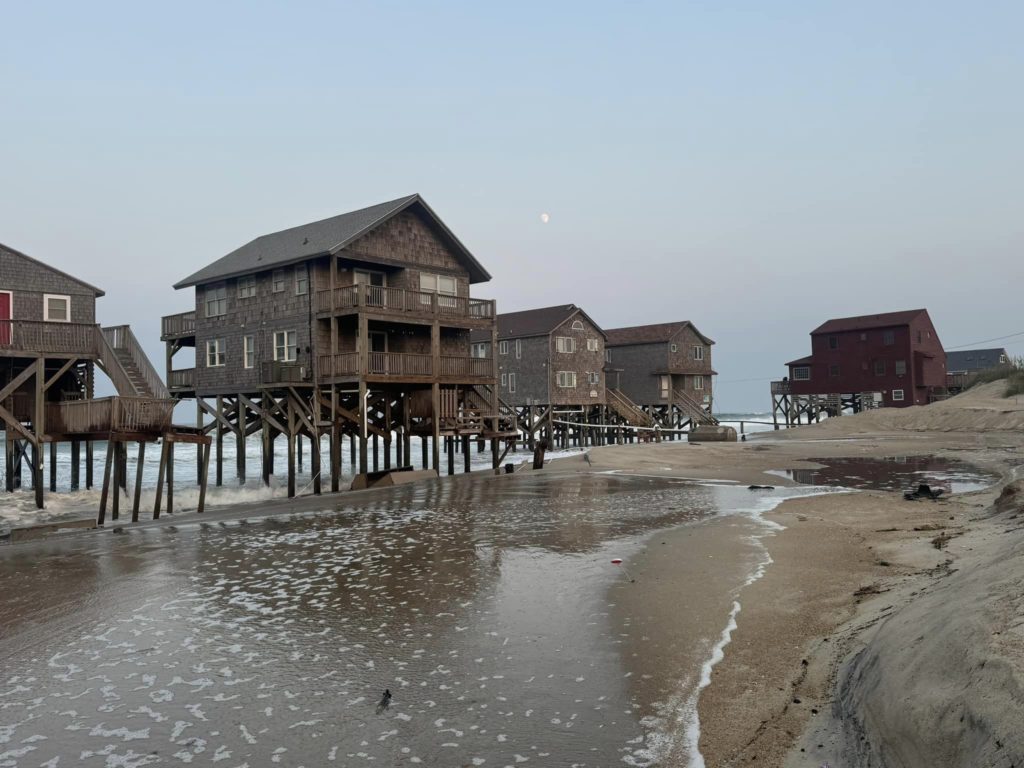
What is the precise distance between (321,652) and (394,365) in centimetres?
2169

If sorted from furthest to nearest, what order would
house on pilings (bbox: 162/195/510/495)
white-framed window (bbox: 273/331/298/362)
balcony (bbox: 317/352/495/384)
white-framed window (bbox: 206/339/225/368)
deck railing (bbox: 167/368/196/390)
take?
deck railing (bbox: 167/368/196/390), white-framed window (bbox: 206/339/225/368), white-framed window (bbox: 273/331/298/362), house on pilings (bbox: 162/195/510/495), balcony (bbox: 317/352/495/384)

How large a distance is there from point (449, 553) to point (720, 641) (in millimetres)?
6278

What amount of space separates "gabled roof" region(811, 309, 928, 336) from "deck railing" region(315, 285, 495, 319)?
46063mm

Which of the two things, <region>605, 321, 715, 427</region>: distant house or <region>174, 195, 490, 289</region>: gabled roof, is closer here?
<region>174, 195, 490, 289</region>: gabled roof

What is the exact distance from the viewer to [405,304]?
3002 centimetres

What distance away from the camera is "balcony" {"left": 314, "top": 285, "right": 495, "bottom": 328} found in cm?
2881

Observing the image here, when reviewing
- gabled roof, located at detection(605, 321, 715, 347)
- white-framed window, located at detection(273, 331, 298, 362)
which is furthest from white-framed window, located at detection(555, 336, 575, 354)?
white-framed window, located at detection(273, 331, 298, 362)

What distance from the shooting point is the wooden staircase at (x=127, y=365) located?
84.6ft

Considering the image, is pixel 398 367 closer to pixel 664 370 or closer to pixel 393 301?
pixel 393 301

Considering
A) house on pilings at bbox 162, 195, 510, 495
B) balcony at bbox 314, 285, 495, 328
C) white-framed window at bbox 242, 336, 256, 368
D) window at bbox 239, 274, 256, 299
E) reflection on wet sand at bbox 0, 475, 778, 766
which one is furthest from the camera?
window at bbox 239, 274, 256, 299

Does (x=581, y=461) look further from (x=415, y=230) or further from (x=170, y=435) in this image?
(x=170, y=435)

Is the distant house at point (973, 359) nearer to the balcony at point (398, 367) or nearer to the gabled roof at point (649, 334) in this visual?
the gabled roof at point (649, 334)

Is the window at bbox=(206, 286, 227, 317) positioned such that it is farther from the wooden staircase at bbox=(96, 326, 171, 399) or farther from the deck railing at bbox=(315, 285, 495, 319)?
the deck railing at bbox=(315, 285, 495, 319)

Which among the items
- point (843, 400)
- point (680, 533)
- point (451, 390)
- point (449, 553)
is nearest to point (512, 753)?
point (449, 553)
